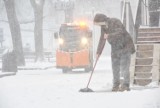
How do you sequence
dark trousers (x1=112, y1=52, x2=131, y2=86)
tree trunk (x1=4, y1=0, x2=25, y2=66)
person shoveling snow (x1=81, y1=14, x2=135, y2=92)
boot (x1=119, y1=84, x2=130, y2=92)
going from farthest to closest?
tree trunk (x1=4, y1=0, x2=25, y2=66)
dark trousers (x1=112, y1=52, x2=131, y2=86)
person shoveling snow (x1=81, y1=14, x2=135, y2=92)
boot (x1=119, y1=84, x2=130, y2=92)

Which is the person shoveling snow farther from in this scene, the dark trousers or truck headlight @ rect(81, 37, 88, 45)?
truck headlight @ rect(81, 37, 88, 45)

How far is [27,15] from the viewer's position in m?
67.2

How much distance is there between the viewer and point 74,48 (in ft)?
83.8

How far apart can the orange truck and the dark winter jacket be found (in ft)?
41.8

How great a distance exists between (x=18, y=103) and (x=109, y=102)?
1783 mm

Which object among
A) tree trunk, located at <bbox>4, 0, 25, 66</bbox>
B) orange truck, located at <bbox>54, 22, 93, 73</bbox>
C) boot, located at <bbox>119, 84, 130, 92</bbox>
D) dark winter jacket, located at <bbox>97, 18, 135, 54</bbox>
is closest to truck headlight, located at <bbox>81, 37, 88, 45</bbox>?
orange truck, located at <bbox>54, 22, 93, 73</bbox>

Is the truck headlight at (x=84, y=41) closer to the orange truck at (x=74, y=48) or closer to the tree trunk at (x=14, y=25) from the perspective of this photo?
the orange truck at (x=74, y=48)

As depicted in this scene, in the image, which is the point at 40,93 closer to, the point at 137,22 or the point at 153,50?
the point at 153,50

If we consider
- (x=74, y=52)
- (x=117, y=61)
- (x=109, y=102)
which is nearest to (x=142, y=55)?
(x=117, y=61)

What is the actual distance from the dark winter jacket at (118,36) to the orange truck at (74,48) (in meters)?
12.7

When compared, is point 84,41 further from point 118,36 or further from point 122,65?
point 118,36

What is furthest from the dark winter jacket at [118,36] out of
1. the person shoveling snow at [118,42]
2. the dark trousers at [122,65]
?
the dark trousers at [122,65]

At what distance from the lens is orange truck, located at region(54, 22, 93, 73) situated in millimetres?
25078

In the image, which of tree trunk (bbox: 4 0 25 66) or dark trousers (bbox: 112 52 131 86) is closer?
dark trousers (bbox: 112 52 131 86)
